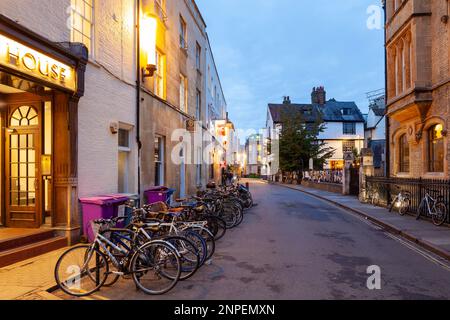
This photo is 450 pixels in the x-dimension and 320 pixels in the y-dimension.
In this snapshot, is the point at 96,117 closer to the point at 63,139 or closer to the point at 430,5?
the point at 63,139

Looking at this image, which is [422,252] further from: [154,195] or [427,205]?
[154,195]

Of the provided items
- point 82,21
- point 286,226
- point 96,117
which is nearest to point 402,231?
point 286,226

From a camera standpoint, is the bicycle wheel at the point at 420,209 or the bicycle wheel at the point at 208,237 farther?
the bicycle wheel at the point at 420,209

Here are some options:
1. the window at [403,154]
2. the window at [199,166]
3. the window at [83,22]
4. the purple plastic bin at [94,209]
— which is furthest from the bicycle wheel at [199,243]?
the window at [199,166]

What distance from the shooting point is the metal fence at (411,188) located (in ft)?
39.5

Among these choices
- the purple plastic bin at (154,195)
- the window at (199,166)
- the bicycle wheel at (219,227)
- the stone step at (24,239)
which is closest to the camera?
the stone step at (24,239)

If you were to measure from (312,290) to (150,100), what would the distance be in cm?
922

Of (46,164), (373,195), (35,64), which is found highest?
(35,64)

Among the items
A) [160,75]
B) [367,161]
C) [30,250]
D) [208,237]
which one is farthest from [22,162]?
[367,161]

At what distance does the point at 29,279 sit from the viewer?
18.6ft

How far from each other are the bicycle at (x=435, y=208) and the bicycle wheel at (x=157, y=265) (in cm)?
923

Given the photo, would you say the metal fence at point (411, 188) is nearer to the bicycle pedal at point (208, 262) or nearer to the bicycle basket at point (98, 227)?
the bicycle pedal at point (208, 262)

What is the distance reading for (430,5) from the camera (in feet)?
46.2

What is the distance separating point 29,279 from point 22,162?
355 cm
